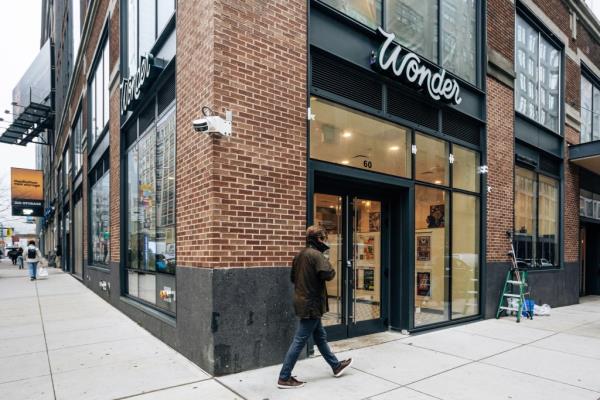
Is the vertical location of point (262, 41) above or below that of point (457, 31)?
below

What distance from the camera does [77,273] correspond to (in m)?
18.7

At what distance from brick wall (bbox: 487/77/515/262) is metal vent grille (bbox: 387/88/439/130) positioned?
210 centimetres

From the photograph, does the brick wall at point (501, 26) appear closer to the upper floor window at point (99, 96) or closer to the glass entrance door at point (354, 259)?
the glass entrance door at point (354, 259)

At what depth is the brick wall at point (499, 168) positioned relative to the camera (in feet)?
31.2

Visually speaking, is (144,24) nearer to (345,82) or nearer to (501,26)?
(345,82)

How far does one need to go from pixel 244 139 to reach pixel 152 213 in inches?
137

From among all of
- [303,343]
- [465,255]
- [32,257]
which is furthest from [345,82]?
[32,257]

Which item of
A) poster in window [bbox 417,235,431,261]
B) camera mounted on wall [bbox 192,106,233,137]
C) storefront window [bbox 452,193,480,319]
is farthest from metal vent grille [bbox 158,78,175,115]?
storefront window [bbox 452,193,480,319]

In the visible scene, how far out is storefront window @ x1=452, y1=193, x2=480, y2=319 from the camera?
8.68m

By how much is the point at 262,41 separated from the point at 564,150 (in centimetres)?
1115

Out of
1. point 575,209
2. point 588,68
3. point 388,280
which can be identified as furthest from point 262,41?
point 588,68

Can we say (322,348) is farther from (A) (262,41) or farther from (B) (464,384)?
(A) (262,41)

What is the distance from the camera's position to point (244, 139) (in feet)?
17.5

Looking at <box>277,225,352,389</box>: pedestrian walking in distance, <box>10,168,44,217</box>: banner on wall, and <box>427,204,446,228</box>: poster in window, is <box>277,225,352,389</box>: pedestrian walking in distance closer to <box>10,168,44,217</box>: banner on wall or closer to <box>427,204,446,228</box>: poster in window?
<box>427,204,446,228</box>: poster in window
